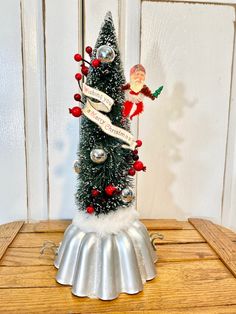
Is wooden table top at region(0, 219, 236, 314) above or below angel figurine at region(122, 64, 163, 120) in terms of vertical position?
below

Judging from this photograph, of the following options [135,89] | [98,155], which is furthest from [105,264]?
[135,89]

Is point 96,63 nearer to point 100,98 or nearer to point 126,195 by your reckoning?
point 100,98

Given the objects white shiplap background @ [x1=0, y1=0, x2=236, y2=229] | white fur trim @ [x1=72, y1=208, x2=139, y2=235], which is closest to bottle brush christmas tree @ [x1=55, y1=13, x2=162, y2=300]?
white fur trim @ [x1=72, y1=208, x2=139, y2=235]

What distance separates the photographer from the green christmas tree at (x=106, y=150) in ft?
1.62

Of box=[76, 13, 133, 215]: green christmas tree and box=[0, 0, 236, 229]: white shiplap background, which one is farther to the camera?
box=[0, 0, 236, 229]: white shiplap background

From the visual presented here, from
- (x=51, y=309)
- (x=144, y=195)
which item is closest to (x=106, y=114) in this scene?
(x=51, y=309)

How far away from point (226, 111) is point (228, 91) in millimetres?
59

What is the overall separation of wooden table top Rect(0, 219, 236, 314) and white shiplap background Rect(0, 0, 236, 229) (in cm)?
15

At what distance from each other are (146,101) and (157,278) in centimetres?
49

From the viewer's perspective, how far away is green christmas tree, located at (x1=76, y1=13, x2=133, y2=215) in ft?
1.62

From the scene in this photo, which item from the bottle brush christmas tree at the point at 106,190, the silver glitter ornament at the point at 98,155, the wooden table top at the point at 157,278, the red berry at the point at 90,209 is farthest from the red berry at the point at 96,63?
the wooden table top at the point at 157,278

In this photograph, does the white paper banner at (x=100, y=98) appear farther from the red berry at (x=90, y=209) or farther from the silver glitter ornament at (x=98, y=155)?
the red berry at (x=90, y=209)

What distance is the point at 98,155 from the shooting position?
0.48 metres

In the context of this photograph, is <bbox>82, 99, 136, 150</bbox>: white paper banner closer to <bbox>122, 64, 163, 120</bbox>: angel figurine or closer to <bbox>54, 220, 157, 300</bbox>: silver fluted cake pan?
<bbox>122, 64, 163, 120</bbox>: angel figurine
